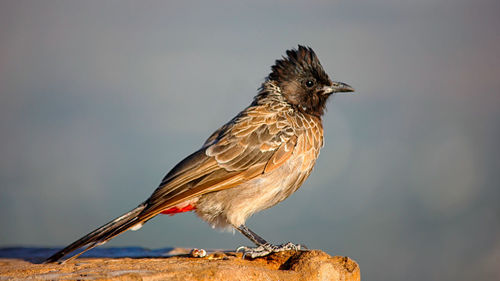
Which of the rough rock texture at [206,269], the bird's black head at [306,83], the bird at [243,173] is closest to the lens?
the rough rock texture at [206,269]

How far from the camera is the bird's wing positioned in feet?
19.9

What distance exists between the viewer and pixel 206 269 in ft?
16.6

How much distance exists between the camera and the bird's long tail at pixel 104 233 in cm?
575

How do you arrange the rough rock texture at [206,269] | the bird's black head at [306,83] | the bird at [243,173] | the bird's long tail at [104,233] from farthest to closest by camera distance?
the bird's black head at [306,83] → the bird at [243,173] → the bird's long tail at [104,233] → the rough rock texture at [206,269]

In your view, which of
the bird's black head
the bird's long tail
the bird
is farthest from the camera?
the bird's black head

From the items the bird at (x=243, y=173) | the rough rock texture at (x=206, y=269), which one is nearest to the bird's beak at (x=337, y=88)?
the bird at (x=243, y=173)

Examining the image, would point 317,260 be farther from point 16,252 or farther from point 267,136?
point 16,252

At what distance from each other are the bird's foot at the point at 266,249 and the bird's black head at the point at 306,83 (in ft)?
6.13

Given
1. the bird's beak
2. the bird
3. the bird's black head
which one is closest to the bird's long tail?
the bird

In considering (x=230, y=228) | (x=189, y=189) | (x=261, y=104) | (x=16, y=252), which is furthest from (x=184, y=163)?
(x=16, y=252)

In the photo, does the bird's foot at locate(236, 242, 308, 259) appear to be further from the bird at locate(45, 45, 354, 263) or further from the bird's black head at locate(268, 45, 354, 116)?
the bird's black head at locate(268, 45, 354, 116)

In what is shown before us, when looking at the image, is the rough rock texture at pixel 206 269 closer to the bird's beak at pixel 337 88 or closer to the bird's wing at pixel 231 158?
the bird's wing at pixel 231 158

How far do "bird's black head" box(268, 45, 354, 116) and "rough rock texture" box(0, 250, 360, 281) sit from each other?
2.20 m

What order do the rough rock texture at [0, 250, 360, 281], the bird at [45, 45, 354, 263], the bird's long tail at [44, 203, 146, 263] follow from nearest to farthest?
the rough rock texture at [0, 250, 360, 281] < the bird's long tail at [44, 203, 146, 263] < the bird at [45, 45, 354, 263]
